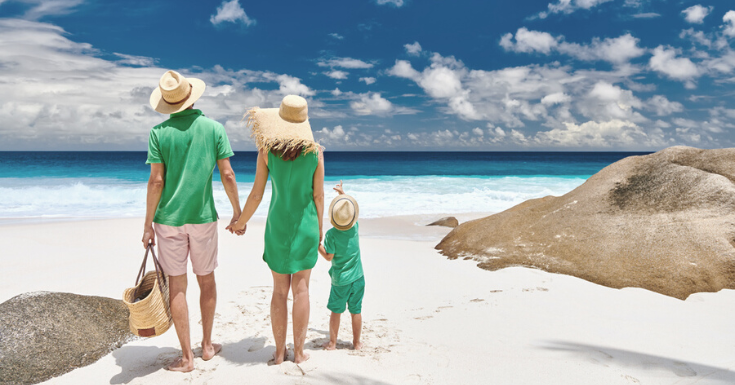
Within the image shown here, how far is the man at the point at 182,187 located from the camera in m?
2.89

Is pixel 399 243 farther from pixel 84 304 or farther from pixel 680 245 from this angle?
pixel 84 304

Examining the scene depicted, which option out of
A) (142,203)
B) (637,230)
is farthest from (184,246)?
(142,203)

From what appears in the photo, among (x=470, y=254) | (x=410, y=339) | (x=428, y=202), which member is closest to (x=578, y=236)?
(x=470, y=254)

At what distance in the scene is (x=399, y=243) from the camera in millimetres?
8188

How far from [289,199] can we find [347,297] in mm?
973

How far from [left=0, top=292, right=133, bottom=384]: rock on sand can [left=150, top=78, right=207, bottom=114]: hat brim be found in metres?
1.94

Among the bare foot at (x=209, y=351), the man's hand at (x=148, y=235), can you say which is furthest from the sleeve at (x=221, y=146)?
the bare foot at (x=209, y=351)

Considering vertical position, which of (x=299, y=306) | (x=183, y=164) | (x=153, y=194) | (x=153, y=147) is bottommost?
(x=299, y=306)

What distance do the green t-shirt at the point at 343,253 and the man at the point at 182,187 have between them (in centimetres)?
72

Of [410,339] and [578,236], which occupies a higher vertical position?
[578,236]

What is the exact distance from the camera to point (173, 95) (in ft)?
9.56

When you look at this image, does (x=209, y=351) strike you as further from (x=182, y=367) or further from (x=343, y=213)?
(x=343, y=213)

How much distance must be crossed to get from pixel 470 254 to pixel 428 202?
10041mm

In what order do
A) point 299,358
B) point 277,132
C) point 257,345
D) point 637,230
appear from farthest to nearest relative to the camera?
point 637,230 → point 257,345 → point 299,358 → point 277,132
